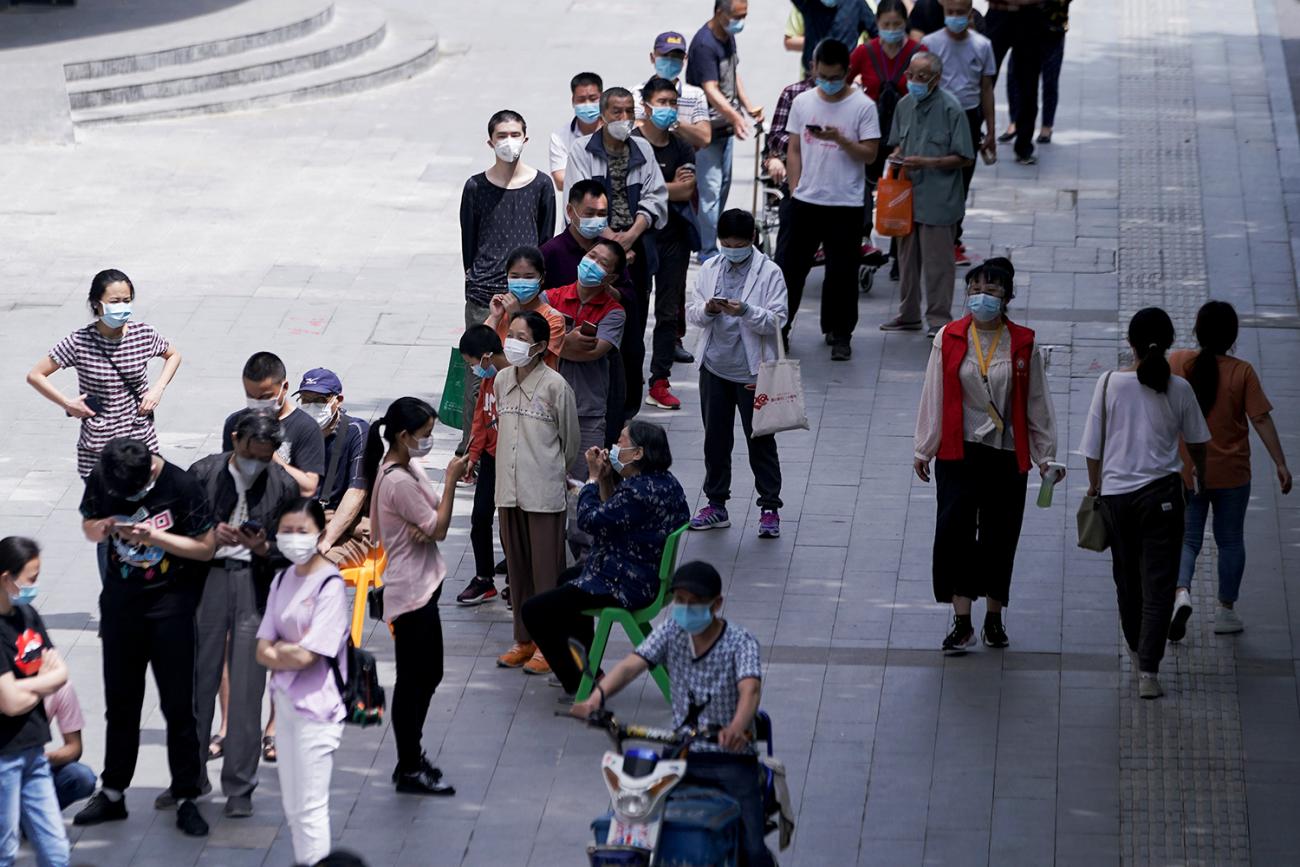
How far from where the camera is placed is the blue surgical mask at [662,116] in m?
12.2

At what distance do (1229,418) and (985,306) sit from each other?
122 centimetres

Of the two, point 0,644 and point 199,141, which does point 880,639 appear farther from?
point 199,141

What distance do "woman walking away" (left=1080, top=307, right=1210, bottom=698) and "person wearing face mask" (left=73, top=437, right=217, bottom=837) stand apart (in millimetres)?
3755

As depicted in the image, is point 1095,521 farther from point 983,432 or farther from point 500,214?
point 500,214

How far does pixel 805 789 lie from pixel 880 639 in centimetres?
148

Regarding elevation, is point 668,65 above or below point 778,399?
above

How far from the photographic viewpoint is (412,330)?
13.9m

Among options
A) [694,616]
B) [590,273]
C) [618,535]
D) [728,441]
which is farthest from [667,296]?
[694,616]

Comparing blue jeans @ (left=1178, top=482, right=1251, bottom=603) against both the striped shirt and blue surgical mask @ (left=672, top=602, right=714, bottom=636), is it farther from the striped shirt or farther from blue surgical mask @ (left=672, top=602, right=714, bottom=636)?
the striped shirt

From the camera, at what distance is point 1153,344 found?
Answer: 873cm

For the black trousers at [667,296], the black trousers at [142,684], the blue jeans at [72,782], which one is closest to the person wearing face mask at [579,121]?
the black trousers at [667,296]

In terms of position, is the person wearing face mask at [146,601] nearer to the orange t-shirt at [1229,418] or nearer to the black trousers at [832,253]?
the orange t-shirt at [1229,418]

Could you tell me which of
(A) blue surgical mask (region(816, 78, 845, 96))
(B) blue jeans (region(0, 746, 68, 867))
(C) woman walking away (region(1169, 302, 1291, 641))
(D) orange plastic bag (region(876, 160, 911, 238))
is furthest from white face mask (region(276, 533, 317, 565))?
(D) orange plastic bag (region(876, 160, 911, 238))

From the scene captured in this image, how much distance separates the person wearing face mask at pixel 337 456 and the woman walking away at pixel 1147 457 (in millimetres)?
3119
